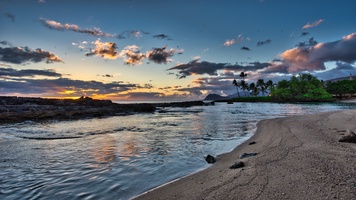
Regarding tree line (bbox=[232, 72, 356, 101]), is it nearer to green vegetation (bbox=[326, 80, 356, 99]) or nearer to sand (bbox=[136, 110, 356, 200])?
green vegetation (bbox=[326, 80, 356, 99])

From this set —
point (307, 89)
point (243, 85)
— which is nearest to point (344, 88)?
point (307, 89)

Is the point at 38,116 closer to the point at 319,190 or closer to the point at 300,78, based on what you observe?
the point at 319,190

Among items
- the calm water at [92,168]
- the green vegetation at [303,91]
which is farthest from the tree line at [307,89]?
the calm water at [92,168]

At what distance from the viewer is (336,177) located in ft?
17.2

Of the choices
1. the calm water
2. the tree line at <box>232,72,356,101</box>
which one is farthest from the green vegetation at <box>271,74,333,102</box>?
the calm water

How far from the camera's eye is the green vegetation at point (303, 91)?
120m

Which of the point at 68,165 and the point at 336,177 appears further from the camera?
the point at 68,165

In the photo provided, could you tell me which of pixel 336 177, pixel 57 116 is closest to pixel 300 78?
pixel 57 116

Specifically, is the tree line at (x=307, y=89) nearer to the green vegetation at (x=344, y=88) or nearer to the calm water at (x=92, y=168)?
the green vegetation at (x=344, y=88)

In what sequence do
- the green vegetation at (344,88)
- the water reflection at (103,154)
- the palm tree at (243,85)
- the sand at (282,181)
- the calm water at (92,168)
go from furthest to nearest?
the palm tree at (243,85), the green vegetation at (344,88), the water reflection at (103,154), the calm water at (92,168), the sand at (282,181)

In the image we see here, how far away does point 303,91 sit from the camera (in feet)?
424

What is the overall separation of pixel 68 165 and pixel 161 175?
14.5ft

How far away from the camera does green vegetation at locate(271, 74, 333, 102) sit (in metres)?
120

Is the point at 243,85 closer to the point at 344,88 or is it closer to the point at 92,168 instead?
the point at 344,88
